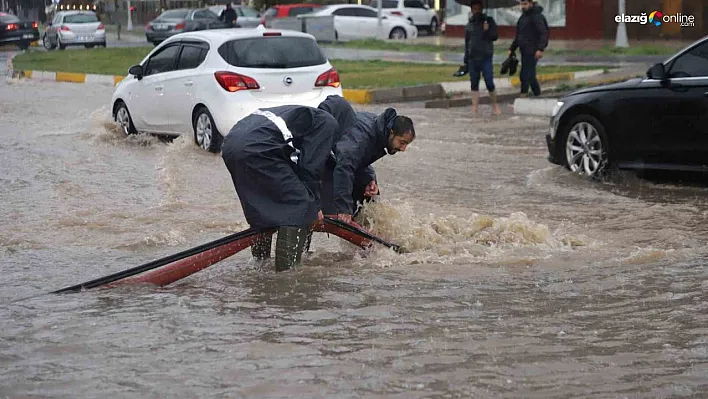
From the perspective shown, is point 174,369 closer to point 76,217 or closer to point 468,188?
point 76,217

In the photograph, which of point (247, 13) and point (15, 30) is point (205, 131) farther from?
point (247, 13)

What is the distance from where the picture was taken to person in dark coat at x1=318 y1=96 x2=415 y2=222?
7.46m

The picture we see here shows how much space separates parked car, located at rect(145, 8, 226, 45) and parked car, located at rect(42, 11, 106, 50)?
6.43 feet

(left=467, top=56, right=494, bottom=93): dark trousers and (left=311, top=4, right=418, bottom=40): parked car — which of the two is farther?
(left=311, top=4, right=418, bottom=40): parked car

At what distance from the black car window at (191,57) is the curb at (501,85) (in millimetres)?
5782

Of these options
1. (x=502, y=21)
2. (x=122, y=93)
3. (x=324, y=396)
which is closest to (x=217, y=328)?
(x=324, y=396)

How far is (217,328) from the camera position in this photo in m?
6.59

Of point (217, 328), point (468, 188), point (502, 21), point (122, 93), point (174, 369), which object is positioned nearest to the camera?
point (174, 369)

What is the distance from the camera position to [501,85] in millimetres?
23031

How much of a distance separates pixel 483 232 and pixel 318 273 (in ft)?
4.95

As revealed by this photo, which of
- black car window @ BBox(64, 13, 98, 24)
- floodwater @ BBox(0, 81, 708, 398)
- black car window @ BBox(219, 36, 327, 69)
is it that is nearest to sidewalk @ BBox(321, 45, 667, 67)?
black car window @ BBox(64, 13, 98, 24)

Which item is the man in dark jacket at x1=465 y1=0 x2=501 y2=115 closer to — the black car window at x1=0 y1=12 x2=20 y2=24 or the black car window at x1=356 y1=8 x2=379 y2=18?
the black car window at x1=356 y1=8 x2=379 y2=18

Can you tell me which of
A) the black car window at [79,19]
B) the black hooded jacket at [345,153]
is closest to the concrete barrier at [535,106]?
the black hooded jacket at [345,153]

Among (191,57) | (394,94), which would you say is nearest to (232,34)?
(191,57)
